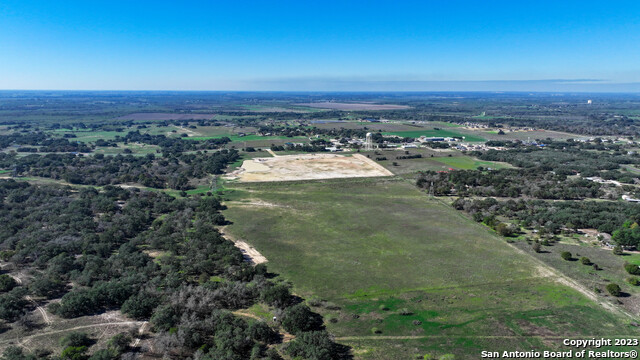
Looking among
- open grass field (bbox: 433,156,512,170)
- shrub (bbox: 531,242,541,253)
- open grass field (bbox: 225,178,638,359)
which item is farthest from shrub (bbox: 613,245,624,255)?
open grass field (bbox: 433,156,512,170)

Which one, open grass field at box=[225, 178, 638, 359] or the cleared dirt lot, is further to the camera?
the cleared dirt lot

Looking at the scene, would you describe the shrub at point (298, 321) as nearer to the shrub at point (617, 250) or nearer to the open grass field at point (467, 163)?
the shrub at point (617, 250)

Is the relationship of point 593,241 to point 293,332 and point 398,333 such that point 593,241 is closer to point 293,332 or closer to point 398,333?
point 398,333

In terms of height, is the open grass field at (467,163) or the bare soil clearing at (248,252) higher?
the open grass field at (467,163)

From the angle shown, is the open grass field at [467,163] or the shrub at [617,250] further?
the open grass field at [467,163]

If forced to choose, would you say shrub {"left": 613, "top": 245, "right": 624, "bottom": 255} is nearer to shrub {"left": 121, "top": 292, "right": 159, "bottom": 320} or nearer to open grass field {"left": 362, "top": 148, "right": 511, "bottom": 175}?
open grass field {"left": 362, "top": 148, "right": 511, "bottom": 175}

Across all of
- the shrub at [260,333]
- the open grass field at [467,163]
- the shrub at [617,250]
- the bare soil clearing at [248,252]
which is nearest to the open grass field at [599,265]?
the shrub at [617,250]

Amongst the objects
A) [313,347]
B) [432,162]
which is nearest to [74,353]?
[313,347]
